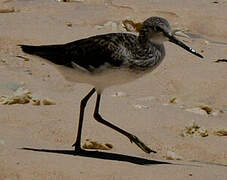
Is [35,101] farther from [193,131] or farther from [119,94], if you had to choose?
[193,131]

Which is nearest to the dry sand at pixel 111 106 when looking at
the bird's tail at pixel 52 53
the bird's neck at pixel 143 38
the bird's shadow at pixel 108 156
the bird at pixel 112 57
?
the bird's shadow at pixel 108 156

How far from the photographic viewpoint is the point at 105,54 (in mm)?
6023

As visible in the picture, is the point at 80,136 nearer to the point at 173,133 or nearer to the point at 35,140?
the point at 35,140

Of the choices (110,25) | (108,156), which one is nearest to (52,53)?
(108,156)

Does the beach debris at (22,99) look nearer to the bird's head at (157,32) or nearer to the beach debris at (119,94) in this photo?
the beach debris at (119,94)

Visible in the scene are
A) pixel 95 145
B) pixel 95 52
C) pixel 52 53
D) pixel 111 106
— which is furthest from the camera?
pixel 111 106

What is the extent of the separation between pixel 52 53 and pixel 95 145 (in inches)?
36.6

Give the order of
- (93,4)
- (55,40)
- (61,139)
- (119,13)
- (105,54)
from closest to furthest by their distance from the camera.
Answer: (105,54), (61,139), (55,40), (119,13), (93,4)

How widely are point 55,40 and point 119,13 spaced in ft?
6.31

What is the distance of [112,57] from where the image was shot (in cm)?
593

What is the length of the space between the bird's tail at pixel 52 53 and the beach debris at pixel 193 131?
1460mm

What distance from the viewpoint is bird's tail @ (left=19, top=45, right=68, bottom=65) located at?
6.20 metres

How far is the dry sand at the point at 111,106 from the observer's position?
565cm

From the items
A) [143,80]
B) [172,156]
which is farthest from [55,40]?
[172,156]
